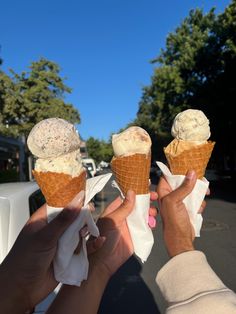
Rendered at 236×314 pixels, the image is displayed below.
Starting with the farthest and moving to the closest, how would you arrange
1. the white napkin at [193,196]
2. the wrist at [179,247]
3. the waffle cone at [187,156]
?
the waffle cone at [187,156], the white napkin at [193,196], the wrist at [179,247]

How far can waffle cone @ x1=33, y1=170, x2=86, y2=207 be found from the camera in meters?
1.97

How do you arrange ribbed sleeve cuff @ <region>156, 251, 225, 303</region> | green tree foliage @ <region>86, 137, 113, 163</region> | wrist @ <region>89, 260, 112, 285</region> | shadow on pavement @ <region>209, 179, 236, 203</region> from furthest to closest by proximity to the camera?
1. green tree foliage @ <region>86, 137, 113, 163</region>
2. shadow on pavement @ <region>209, 179, 236, 203</region>
3. wrist @ <region>89, 260, 112, 285</region>
4. ribbed sleeve cuff @ <region>156, 251, 225, 303</region>

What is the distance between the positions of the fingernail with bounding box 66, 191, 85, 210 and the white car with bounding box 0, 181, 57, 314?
1422 mm

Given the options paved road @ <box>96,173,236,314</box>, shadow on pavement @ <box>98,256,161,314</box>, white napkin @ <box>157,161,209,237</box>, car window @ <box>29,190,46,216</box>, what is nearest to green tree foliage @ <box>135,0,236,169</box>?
paved road @ <box>96,173,236,314</box>

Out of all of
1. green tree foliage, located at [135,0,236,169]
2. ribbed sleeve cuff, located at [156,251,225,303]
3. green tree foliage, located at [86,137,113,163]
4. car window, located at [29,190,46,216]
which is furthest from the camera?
green tree foliage, located at [86,137,113,163]

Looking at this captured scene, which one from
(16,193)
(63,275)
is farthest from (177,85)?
(63,275)

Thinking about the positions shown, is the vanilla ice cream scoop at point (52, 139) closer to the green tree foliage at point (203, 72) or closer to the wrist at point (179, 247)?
the wrist at point (179, 247)

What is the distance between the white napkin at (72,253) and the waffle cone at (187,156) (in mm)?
614

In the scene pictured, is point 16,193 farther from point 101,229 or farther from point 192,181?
point 192,181

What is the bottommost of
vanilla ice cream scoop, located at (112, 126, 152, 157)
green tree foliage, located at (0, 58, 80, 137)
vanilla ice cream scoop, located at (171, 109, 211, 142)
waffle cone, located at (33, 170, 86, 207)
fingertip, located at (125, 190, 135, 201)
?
fingertip, located at (125, 190, 135, 201)

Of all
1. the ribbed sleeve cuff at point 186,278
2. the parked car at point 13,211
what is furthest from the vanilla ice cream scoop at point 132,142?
the parked car at point 13,211

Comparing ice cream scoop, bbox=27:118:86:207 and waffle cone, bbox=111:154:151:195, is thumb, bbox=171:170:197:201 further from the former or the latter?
ice cream scoop, bbox=27:118:86:207

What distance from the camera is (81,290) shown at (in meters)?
2.08

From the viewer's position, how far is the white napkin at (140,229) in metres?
2.18
